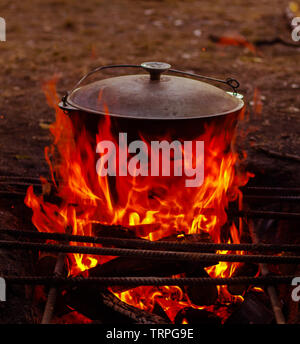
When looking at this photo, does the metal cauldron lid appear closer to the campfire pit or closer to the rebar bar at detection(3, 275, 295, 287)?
the campfire pit

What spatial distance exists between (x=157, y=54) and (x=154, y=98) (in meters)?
4.69

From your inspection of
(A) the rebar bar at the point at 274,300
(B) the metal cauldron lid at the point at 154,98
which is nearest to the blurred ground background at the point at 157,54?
(B) the metal cauldron lid at the point at 154,98

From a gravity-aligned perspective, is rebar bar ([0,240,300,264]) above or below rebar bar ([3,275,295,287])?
above

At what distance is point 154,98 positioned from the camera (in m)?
2.39

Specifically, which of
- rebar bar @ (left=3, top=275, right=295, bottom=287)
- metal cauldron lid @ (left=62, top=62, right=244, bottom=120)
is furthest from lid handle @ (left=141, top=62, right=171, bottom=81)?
rebar bar @ (left=3, top=275, right=295, bottom=287)

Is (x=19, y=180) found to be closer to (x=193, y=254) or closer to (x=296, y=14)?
(x=193, y=254)

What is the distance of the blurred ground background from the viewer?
3.88 meters

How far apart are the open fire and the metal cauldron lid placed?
0.09 m

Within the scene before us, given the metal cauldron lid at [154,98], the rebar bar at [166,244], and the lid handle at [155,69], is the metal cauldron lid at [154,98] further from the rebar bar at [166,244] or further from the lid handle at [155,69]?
the rebar bar at [166,244]

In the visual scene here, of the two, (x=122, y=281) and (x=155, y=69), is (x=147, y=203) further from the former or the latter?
(x=155, y=69)

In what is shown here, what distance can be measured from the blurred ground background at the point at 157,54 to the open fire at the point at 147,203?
0.73 m

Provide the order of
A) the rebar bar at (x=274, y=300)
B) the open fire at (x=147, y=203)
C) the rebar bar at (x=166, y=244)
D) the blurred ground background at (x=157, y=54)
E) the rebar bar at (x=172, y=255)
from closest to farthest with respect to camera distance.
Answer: the rebar bar at (x=274, y=300) < the rebar bar at (x=172, y=255) < the rebar bar at (x=166, y=244) < the open fire at (x=147, y=203) < the blurred ground background at (x=157, y=54)

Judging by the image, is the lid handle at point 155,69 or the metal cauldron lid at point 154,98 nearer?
the metal cauldron lid at point 154,98

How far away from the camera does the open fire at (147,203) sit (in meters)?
2.45
